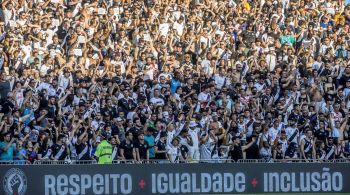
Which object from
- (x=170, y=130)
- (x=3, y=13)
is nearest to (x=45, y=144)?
(x=170, y=130)

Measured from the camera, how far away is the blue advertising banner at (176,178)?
99.0 feet

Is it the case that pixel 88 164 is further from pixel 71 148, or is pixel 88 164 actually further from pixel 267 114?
pixel 267 114

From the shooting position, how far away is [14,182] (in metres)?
29.8

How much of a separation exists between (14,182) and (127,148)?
353 cm

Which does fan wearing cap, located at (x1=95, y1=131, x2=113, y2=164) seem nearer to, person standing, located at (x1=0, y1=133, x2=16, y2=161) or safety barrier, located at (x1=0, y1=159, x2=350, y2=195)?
safety barrier, located at (x1=0, y1=159, x2=350, y2=195)

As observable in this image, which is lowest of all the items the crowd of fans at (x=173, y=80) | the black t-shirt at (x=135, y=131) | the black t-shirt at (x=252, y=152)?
the black t-shirt at (x=252, y=152)

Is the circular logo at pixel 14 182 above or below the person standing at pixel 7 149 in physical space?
below

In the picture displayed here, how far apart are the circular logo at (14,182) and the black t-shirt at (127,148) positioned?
3.13 metres

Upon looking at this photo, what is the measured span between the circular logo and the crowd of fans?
964 mm

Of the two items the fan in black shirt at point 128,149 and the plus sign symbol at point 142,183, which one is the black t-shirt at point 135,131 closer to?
the fan in black shirt at point 128,149

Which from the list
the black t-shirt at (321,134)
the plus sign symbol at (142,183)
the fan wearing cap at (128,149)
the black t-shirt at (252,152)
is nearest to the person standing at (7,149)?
the fan wearing cap at (128,149)

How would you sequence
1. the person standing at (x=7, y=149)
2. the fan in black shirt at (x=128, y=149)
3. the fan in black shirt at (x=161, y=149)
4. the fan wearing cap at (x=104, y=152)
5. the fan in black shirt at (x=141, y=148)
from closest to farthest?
the person standing at (x=7, y=149) → the fan wearing cap at (x=104, y=152) → the fan in black shirt at (x=128, y=149) → the fan in black shirt at (x=141, y=148) → the fan in black shirt at (x=161, y=149)

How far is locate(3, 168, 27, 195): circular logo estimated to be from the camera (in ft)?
97.3

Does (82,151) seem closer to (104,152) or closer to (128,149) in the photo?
(104,152)
